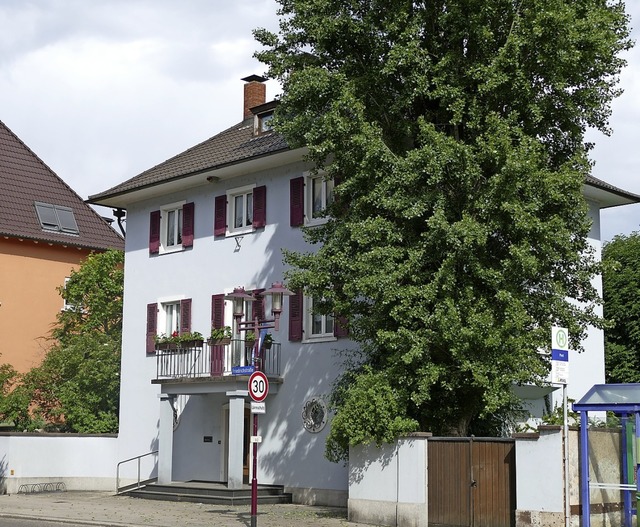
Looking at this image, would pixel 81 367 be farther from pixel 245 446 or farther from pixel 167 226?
pixel 245 446

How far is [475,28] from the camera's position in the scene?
2062 cm

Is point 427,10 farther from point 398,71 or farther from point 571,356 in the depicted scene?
point 571,356

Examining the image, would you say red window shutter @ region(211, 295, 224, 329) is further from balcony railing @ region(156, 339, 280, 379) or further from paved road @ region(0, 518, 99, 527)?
paved road @ region(0, 518, 99, 527)

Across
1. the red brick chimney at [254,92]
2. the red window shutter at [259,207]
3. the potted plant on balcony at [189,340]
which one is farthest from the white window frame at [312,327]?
the red brick chimney at [254,92]

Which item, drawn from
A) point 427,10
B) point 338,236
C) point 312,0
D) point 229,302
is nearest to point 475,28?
point 427,10

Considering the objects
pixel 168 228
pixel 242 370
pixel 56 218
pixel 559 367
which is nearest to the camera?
pixel 559 367

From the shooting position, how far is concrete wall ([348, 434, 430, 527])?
20.5m

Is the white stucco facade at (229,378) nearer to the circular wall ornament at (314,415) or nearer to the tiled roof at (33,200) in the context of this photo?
the circular wall ornament at (314,415)

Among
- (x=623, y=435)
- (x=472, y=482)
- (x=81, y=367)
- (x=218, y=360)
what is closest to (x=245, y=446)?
(x=218, y=360)

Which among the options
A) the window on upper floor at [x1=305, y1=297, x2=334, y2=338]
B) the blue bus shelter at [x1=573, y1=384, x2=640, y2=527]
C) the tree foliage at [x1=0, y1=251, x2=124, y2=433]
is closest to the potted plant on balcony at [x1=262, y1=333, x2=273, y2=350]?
the window on upper floor at [x1=305, y1=297, x2=334, y2=338]

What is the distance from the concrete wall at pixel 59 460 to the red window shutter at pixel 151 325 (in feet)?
10.7

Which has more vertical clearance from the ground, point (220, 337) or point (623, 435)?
point (220, 337)

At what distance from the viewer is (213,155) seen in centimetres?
3127

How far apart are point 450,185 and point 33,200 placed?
83.1ft
